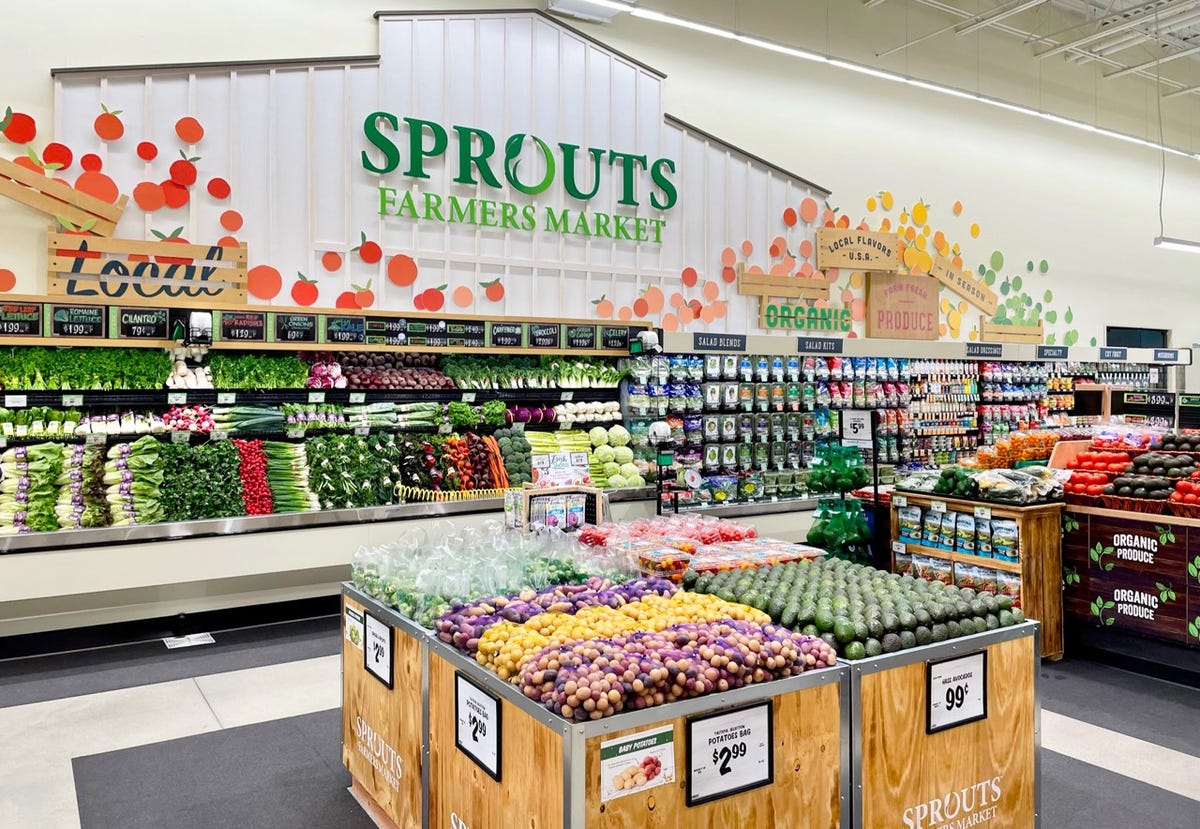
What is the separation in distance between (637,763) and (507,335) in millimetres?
5490

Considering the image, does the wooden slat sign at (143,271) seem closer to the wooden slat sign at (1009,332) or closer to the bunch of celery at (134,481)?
the bunch of celery at (134,481)

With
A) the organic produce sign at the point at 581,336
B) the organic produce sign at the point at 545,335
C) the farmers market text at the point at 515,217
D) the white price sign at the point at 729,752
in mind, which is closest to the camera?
the white price sign at the point at 729,752

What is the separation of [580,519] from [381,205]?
367 cm

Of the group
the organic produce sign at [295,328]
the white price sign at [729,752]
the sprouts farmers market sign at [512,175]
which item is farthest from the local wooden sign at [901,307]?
the white price sign at [729,752]

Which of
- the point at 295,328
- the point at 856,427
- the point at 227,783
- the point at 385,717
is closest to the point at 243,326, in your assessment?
the point at 295,328

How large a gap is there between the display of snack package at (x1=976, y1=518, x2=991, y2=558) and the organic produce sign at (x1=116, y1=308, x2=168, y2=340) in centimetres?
559

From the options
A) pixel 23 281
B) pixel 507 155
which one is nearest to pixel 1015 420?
pixel 507 155

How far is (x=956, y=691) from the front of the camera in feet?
9.74

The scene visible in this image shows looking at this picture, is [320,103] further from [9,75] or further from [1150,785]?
[1150,785]

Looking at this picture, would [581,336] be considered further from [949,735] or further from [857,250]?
[949,735]

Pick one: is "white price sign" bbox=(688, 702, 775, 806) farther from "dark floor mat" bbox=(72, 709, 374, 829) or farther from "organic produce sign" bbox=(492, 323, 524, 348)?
"organic produce sign" bbox=(492, 323, 524, 348)

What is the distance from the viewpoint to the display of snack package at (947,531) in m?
5.65

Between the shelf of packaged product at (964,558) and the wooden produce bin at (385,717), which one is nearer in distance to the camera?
the wooden produce bin at (385,717)

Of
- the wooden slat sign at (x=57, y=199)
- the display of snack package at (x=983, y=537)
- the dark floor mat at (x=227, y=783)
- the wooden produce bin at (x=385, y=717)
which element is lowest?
the dark floor mat at (x=227, y=783)
